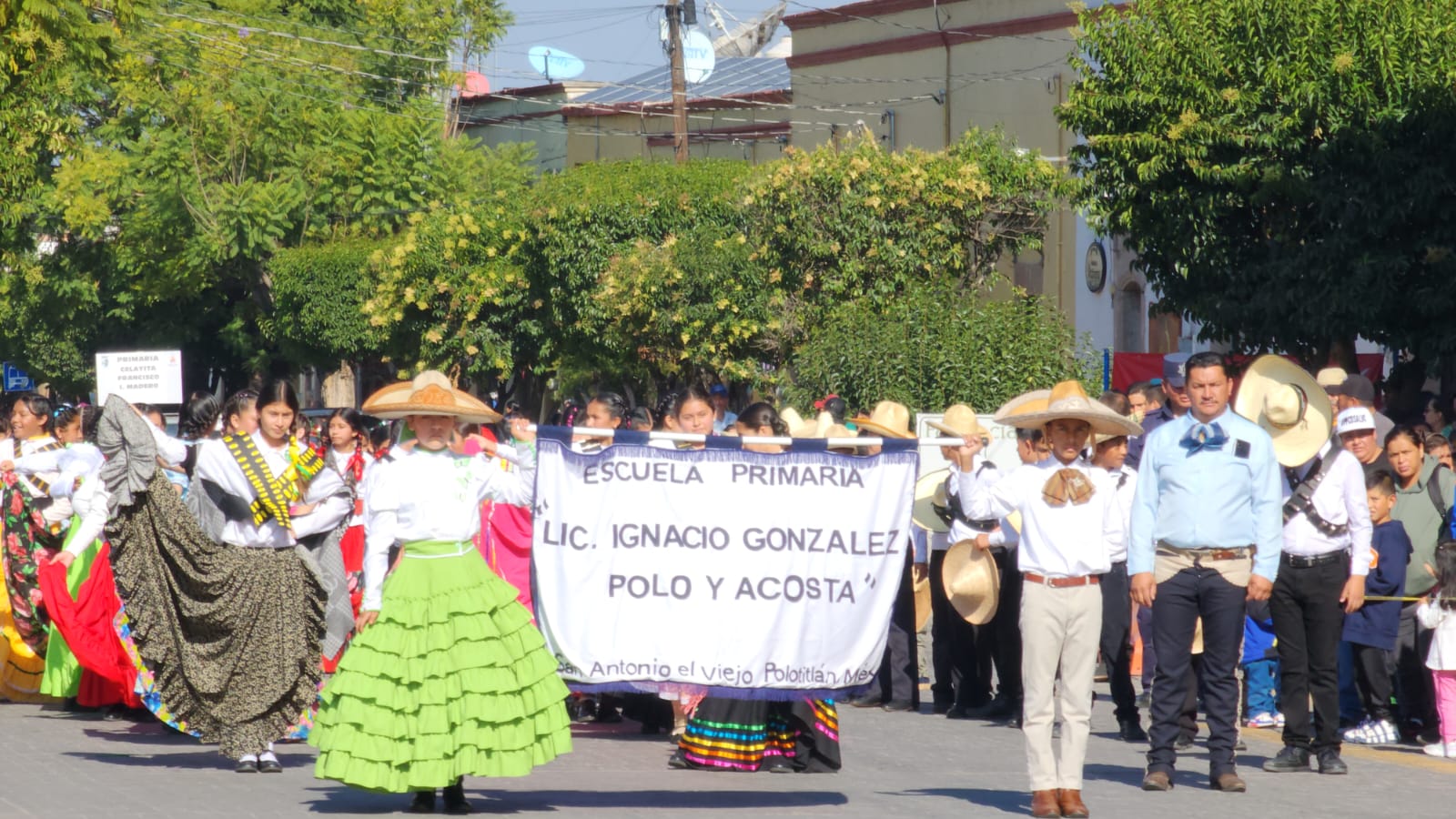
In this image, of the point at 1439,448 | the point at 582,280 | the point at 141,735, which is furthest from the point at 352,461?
the point at 582,280

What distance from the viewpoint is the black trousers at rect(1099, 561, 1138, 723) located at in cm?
1180

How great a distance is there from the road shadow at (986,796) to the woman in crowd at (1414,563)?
3.03 meters

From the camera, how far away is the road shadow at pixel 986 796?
9.20 metres

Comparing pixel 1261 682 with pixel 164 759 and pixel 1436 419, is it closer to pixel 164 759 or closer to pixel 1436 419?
pixel 1436 419

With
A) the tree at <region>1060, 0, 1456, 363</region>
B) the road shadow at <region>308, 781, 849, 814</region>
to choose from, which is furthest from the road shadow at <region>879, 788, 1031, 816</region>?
the tree at <region>1060, 0, 1456, 363</region>

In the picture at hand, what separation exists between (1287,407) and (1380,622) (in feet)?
5.37

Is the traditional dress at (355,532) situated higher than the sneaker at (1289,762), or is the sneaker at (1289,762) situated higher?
the traditional dress at (355,532)

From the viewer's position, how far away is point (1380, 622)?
37.7ft

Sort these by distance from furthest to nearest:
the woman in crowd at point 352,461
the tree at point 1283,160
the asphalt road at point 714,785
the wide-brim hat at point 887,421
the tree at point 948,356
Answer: the tree at point 948,356, the tree at point 1283,160, the woman in crowd at point 352,461, the wide-brim hat at point 887,421, the asphalt road at point 714,785

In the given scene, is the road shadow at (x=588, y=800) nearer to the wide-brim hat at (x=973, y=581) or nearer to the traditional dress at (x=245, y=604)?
the traditional dress at (x=245, y=604)

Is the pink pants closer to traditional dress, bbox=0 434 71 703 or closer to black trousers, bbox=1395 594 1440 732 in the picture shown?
black trousers, bbox=1395 594 1440 732

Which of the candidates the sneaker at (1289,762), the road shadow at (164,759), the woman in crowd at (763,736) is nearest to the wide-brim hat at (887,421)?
the woman in crowd at (763,736)

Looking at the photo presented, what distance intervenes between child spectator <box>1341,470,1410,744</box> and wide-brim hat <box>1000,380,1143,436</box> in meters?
2.76

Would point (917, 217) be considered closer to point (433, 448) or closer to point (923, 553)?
point (923, 553)
